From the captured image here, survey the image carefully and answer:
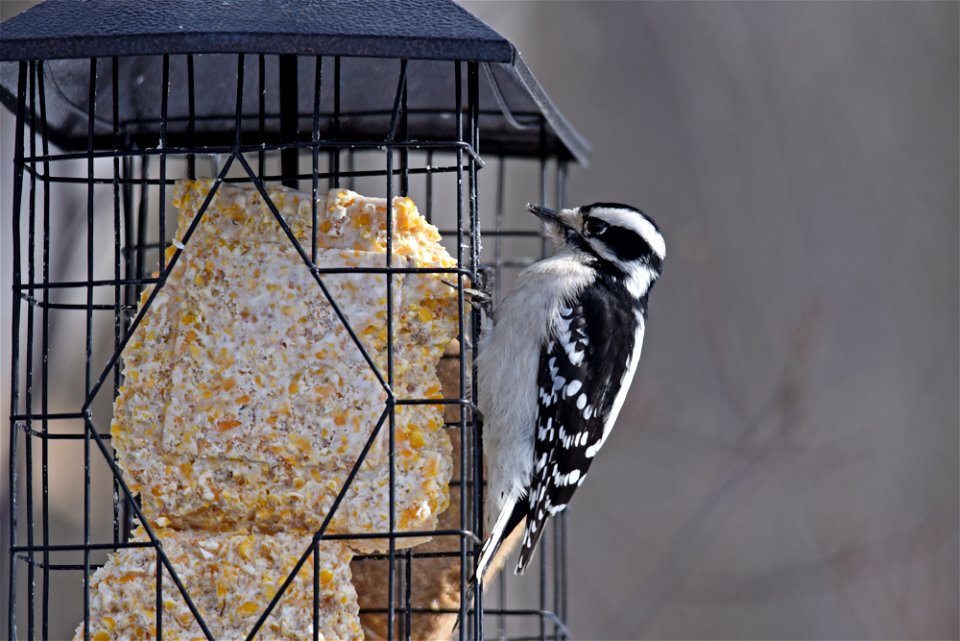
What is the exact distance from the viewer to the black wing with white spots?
184 inches

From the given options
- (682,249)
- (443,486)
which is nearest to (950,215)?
(682,249)

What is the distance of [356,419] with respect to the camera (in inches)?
152

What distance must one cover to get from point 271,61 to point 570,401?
4.71 feet

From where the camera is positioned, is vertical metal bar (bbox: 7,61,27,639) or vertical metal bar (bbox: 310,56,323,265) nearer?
vertical metal bar (bbox: 310,56,323,265)

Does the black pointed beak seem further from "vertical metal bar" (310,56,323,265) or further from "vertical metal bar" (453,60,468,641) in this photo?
"vertical metal bar" (310,56,323,265)

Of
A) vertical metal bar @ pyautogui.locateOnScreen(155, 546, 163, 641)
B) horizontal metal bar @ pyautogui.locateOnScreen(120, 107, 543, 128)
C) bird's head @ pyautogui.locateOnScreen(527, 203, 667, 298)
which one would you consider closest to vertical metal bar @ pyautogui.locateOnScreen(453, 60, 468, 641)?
vertical metal bar @ pyautogui.locateOnScreen(155, 546, 163, 641)

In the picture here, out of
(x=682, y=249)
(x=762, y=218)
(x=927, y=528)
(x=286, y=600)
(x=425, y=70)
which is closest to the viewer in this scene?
(x=286, y=600)

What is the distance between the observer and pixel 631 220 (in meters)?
5.08

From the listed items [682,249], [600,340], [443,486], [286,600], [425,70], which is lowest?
[286,600]

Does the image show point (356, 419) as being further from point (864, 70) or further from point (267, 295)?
point (864, 70)

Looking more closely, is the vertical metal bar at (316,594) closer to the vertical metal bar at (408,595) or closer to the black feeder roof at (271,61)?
the vertical metal bar at (408,595)

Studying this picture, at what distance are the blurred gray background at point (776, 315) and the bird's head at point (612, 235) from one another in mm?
2569

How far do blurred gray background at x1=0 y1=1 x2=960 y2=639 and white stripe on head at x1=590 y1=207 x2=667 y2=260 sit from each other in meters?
2.61

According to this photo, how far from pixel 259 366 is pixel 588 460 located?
1390 mm
